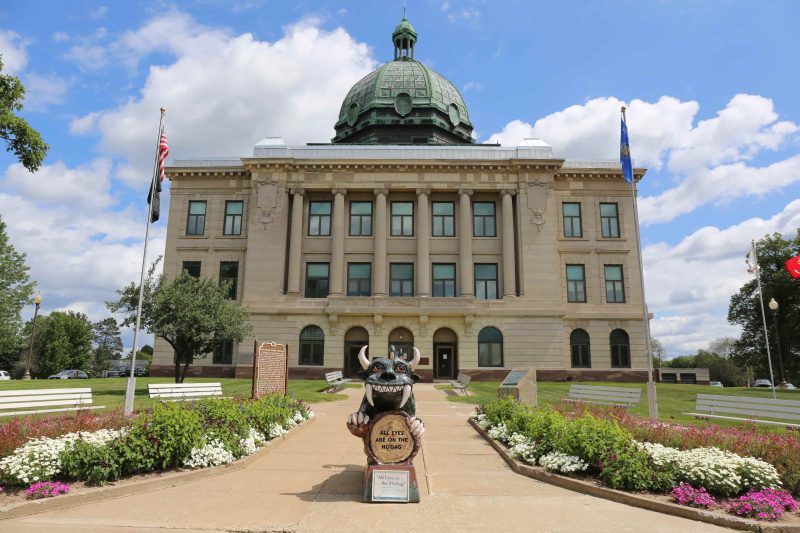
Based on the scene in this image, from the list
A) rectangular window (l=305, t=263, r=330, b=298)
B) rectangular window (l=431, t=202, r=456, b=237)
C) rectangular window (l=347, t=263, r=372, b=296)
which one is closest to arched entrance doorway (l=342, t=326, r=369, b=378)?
rectangular window (l=347, t=263, r=372, b=296)

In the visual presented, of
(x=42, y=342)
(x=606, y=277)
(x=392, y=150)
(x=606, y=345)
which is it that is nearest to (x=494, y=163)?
(x=392, y=150)

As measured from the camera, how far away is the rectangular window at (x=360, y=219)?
4216 cm

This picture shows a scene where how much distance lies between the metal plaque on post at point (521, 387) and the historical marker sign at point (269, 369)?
8222mm

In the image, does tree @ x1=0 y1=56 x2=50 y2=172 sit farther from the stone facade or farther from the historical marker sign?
the stone facade

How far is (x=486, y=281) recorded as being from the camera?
1617 inches

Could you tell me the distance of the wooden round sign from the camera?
7.73 m

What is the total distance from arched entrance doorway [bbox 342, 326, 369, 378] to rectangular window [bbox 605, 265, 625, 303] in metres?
20.9

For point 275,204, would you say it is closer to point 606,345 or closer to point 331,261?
point 331,261

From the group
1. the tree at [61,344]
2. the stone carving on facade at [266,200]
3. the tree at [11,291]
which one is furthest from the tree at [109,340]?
the stone carving on facade at [266,200]

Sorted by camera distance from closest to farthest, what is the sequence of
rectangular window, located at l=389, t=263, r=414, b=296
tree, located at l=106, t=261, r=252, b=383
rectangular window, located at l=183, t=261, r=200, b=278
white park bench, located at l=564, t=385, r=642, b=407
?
1. white park bench, located at l=564, t=385, r=642, b=407
2. tree, located at l=106, t=261, r=252, b=383
3. rectangular window, located at l=389, t=263, r=414, b=296
4. rectangular window, located at l=183, t=261, r=200, b=278

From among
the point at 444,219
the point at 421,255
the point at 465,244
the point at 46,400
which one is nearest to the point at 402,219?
the point at 444,219

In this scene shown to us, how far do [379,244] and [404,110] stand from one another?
53.2 ft

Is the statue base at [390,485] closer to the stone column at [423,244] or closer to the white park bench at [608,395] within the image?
the white park bench at [608,395]

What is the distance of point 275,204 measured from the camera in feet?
135
